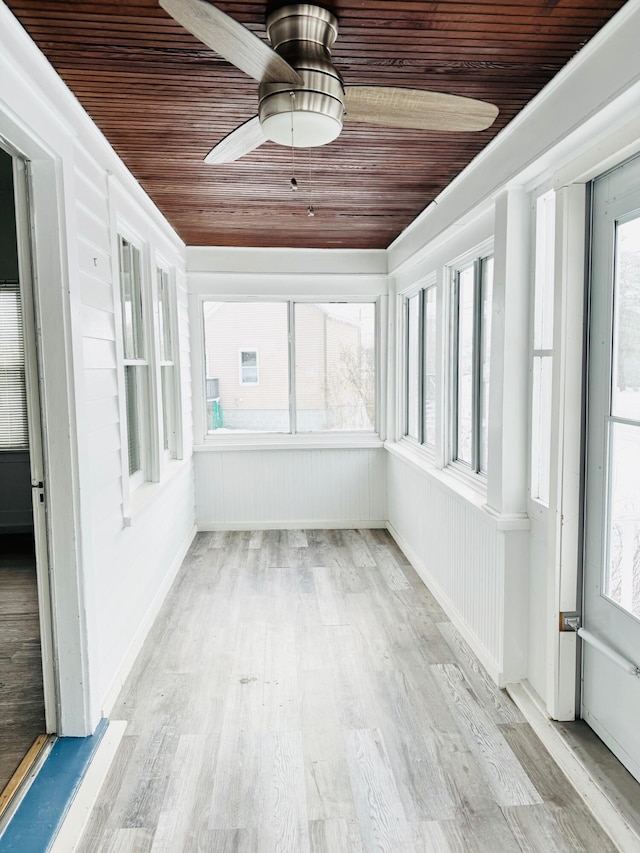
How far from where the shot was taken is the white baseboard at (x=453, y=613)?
278 centimetres

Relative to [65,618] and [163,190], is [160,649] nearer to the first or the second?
[65,618]

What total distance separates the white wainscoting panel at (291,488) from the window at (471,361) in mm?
1683

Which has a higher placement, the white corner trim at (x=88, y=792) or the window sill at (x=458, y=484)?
the window sill at (x=458, y=484)

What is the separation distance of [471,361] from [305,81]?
2.16 meters

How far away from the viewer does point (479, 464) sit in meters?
3.41

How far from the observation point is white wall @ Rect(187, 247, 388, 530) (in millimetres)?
5203

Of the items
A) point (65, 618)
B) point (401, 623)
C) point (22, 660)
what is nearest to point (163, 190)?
point (65, 618)

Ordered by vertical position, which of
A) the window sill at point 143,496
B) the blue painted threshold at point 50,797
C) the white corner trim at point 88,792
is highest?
the window sill at point 143,496

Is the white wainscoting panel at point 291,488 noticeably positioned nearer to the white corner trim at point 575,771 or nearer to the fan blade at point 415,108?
the white corner trim at point 575,771

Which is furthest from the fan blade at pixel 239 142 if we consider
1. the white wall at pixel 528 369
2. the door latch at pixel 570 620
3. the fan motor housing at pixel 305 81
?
the door latch at pixel 570 620

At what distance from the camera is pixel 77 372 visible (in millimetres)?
2236

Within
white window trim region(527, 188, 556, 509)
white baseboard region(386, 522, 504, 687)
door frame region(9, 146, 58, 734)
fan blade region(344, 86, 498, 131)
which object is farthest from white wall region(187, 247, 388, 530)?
fan blade region(344, 86, 498, 131)

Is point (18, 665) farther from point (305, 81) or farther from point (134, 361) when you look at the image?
point (305, 81)

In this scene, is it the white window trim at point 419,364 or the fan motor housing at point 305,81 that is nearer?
the fan motor housing at point 305,81
